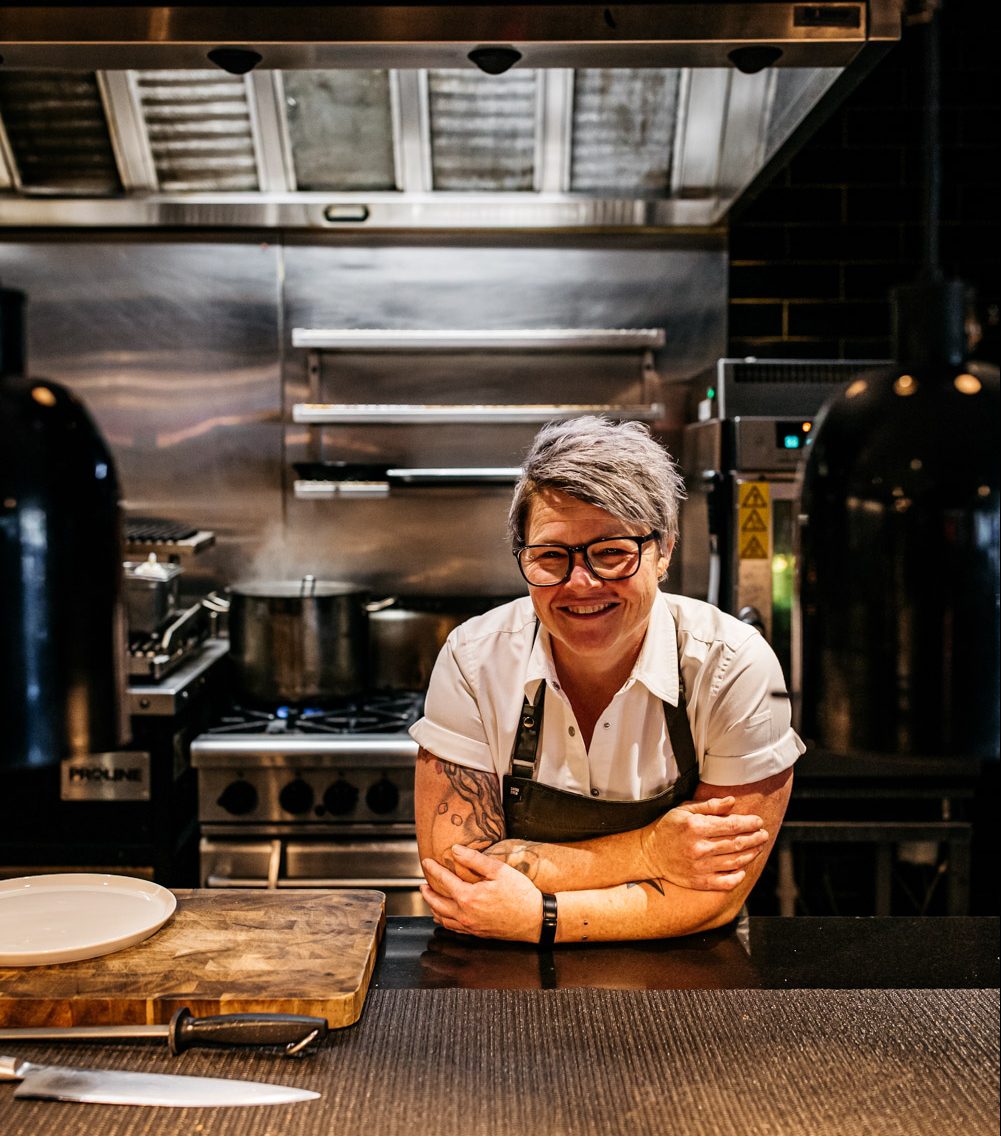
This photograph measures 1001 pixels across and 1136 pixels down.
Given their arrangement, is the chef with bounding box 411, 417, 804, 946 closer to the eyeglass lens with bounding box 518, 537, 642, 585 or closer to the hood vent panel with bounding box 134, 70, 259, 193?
the eyeglass lens with bounding box 518, 537, 642, 585

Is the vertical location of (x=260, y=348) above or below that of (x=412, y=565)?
above

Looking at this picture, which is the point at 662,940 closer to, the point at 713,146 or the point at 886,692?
the point at 886,692

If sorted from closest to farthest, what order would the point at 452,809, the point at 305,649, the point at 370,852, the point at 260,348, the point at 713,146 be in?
the point at 452,809, the point at 370,852, the point at 305,649, the point at 713,146, the point at 260,348

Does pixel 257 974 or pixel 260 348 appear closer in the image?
pixel 257 974

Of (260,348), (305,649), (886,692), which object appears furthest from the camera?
(260,348)

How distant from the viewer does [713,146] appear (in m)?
3.39

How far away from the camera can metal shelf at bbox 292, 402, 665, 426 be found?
345 cm

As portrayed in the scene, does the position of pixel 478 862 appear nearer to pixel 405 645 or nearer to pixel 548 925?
pixel 548 925

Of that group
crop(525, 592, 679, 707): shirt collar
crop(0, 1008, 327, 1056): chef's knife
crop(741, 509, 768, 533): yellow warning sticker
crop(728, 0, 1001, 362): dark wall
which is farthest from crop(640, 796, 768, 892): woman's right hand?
crop(728, 0, 1001, 362): dark wall

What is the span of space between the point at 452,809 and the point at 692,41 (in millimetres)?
1206

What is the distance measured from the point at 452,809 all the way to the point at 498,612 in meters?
0.40

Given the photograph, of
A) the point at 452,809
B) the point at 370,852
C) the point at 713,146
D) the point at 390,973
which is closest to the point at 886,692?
the point at 390,973

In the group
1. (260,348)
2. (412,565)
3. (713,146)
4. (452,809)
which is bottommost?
(452,809)

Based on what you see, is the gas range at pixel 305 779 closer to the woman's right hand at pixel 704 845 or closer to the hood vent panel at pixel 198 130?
the woman's right hand at pixel 704 845
